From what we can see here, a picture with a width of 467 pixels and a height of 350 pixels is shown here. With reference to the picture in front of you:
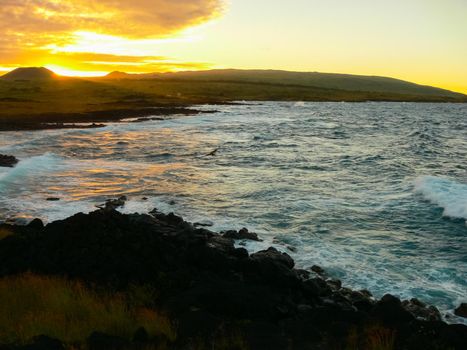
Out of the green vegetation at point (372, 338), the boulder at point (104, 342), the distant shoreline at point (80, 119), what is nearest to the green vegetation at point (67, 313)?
the boulder at point (104, 342)

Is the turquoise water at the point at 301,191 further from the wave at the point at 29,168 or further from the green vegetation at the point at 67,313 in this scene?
the green vegetation at the point at 67,313

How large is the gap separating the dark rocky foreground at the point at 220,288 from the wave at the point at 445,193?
11.8 m

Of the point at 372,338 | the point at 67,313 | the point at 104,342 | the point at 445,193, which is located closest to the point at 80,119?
the point at 445,193

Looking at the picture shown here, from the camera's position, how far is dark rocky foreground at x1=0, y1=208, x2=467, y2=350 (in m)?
10.6

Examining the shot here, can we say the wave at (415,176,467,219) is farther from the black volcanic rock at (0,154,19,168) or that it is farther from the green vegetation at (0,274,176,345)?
the black volcanic rock at (0,154,19,168)

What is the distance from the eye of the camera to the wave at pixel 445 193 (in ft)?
79.2

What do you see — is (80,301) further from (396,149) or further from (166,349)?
(396,149)

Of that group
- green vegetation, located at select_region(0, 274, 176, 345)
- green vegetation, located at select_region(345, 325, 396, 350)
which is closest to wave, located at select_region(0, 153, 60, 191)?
green vegetation, located at select_region(0, 274, 176, 345)

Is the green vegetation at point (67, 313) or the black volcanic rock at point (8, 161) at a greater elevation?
the green vegetation at point (67, 313)

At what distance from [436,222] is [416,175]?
13.5 metres

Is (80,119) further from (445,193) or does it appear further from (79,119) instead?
(445,193)

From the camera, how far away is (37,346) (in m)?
8.59

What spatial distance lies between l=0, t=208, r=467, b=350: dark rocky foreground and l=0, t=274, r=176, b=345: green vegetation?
62 cm

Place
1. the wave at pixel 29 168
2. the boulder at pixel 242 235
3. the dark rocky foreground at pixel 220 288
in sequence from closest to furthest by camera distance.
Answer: the dark rocky foreground at pixel 220 288 → the boulder at pixel 242 235 → the wave at pixel 29 168
